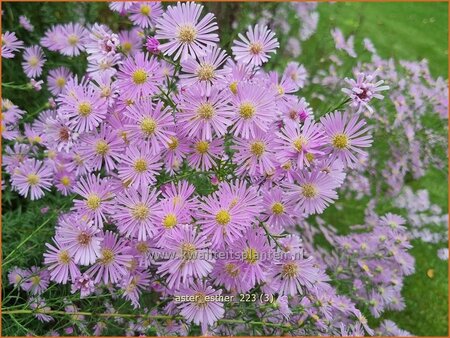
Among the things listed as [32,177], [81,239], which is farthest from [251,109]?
[32,177]

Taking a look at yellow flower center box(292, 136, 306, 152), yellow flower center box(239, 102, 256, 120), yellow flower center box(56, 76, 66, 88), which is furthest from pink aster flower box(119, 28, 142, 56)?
yellow flower center box(292, 136, 306, 152)

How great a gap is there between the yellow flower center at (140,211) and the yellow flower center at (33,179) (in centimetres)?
51

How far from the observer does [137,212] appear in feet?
3.26

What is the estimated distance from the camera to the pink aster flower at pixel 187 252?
939 millimetres

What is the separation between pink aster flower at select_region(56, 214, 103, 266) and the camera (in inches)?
39.3

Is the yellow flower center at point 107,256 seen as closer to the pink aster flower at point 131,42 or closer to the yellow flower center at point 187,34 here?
the yellow flower center at point 187,34

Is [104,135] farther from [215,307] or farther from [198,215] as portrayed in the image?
[215,307]

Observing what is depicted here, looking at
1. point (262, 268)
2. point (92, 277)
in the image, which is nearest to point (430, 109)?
point (262, 268)

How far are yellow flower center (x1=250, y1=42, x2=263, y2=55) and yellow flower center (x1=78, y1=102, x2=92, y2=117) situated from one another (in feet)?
1.29

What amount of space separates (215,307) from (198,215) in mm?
206

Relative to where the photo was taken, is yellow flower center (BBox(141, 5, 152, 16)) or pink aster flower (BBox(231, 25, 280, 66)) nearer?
pink aster flower (BBox(231, 25, 280, 66))

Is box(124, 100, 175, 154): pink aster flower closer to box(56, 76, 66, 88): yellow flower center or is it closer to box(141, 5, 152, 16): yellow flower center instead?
box(141, 5, 152, 16): yellow flower center

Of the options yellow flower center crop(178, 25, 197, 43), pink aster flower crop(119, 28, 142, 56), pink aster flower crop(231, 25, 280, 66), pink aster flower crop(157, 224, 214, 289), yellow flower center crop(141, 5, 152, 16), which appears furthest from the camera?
pink aster flower crop(119, 28, 142, 56)

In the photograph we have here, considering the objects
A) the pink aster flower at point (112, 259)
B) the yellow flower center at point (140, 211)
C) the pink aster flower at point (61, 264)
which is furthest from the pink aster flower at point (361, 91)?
the pink aster flower at point (61, 264)
